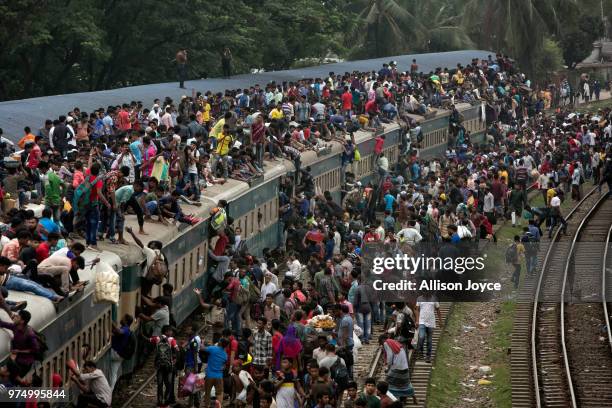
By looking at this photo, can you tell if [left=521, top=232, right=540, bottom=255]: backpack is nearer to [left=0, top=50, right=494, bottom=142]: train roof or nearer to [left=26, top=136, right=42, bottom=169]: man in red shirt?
[left=0, top=50, right=494, bottom=142]: train roof

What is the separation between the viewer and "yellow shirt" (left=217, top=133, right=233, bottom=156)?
30.9 metres

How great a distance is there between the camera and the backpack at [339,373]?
19.7m

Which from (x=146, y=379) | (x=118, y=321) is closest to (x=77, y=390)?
(x=118, y=321)

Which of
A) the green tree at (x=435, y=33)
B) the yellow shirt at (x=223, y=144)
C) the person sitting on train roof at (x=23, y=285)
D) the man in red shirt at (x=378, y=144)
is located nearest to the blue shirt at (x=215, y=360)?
the person sitting on train roof at (x=23, y=285)

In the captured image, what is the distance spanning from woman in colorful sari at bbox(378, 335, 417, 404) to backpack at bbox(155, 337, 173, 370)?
11.0 feet

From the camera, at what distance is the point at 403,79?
5106cm

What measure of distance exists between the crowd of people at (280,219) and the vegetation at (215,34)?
11740 mm

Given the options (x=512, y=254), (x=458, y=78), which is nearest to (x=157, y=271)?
(x=512, y=254)

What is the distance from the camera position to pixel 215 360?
20.1 metres

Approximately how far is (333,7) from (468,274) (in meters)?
42.2

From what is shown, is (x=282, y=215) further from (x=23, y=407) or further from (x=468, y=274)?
(x=23, y=407)

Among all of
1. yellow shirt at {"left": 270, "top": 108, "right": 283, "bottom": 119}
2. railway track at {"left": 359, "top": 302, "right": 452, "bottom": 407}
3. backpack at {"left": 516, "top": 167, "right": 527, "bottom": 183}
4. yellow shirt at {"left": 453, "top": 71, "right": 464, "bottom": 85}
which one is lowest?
backpack at {"left": 516, "top": 167, "right": 527, "bottom": 183}

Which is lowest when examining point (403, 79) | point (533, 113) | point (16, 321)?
point (533, 113)

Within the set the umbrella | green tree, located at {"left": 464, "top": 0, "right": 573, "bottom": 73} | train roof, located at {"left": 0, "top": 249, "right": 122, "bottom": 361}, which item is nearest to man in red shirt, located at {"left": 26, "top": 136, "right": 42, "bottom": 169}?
train roof, located at {"left": 0, "top": 249, "right": 122, "bottom": 361}
